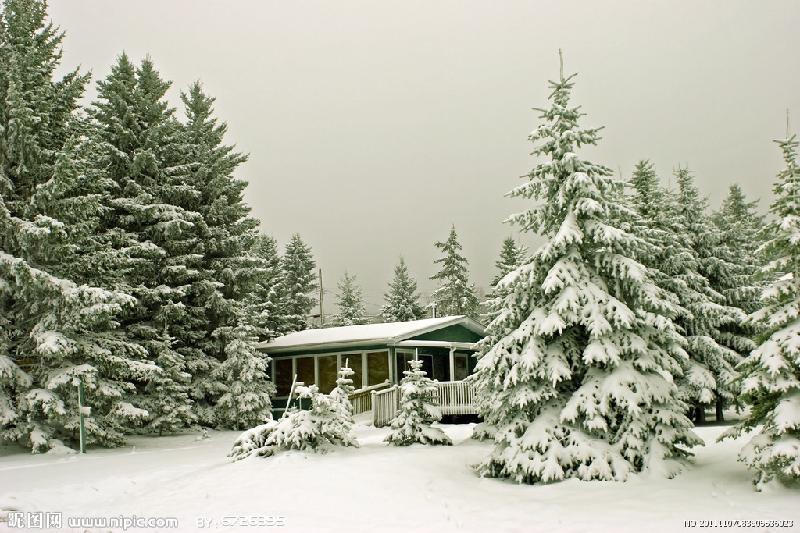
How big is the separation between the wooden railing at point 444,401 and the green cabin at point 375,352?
12.7 ft

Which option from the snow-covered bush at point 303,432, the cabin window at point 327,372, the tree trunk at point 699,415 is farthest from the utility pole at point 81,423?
the tree trunk at point 699,415

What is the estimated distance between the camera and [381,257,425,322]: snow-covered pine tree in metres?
53.4

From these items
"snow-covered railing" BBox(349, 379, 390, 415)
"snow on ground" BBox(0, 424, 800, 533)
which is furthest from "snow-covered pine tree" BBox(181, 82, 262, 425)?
"snow on ground" BBox(0, 424, 800, 533)

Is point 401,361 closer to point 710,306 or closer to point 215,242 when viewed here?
point 215,242

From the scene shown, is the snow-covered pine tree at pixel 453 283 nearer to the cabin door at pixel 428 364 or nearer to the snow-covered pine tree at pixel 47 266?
the cabin door at pixel 428 364

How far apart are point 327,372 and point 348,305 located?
2924cm

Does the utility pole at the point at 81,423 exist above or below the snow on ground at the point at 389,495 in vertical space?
above

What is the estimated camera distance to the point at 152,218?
879 inches

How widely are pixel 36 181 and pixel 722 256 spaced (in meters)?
21.1

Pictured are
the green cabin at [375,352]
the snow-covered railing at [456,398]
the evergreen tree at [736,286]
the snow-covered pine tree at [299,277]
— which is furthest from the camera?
the snow-covered pine tree at [299,277]

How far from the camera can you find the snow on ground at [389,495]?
7.82 m

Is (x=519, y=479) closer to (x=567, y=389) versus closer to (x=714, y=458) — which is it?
(x=567, y=389)

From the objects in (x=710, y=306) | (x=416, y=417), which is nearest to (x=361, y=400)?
(x=416, y=417)

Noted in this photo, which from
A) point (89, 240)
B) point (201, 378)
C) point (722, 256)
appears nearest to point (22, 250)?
point (89, 240)
